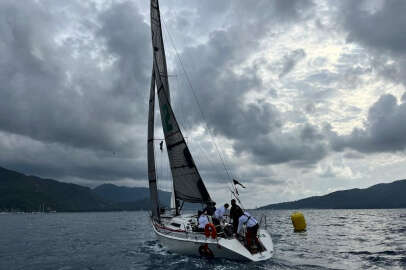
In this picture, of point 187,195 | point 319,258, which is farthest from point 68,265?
point 319,258

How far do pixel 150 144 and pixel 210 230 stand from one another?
446 inches

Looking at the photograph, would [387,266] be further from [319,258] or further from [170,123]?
[170,123]

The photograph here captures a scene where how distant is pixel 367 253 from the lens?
18750mm

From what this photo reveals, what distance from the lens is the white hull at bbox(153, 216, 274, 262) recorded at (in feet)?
47.7

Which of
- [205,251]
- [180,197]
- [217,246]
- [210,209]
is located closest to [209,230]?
[205,251]

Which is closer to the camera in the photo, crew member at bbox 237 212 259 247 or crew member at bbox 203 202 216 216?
crew member at bbox 237 212 259 247

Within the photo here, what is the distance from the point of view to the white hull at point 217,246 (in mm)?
14539

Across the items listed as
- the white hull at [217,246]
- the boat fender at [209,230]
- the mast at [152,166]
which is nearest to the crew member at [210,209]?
the white hull at [217,246]

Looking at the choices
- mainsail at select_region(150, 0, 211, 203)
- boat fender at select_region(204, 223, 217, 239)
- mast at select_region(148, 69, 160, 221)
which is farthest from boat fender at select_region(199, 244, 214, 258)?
mast at select_region(148, 69, 160, 221)

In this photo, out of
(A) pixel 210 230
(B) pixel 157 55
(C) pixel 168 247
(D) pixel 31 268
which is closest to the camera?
(A) pixel 210 230

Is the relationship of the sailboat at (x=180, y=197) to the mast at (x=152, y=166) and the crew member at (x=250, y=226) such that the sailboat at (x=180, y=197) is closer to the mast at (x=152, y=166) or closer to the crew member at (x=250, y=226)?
the mast at (x=152, y=166)

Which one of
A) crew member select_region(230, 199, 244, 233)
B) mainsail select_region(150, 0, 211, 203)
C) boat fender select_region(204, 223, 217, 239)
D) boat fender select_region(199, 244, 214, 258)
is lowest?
boat fender select_region(199, 244, 214, 258)

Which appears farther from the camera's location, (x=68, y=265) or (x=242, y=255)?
(x=68, y=265)

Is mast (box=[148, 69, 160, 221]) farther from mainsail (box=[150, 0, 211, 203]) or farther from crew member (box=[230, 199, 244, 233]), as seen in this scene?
crew member (box=[230, 199, 244, 233])
